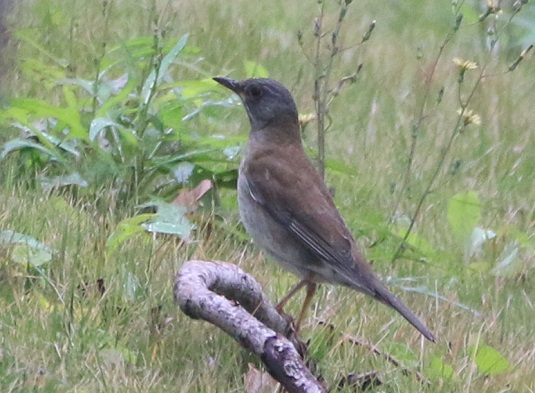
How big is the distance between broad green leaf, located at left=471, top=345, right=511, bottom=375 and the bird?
0.31m

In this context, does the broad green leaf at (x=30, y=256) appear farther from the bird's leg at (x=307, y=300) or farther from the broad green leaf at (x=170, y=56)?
the broad green leaf at (x=170, y=56)

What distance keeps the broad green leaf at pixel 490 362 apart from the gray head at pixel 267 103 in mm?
1421

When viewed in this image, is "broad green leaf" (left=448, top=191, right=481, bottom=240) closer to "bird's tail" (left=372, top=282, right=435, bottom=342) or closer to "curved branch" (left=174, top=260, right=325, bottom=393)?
"bird's tail" (left=372, top=282, right=435, bottom=342)

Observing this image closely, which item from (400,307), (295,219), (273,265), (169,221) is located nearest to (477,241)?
(273,265)

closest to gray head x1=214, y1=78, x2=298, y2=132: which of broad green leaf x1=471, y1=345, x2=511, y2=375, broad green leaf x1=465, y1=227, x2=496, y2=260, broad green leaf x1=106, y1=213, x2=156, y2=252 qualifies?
broad green leaf x1=106, y1=213, x2=156, y2=252

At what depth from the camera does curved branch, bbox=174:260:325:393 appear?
355 centimetres

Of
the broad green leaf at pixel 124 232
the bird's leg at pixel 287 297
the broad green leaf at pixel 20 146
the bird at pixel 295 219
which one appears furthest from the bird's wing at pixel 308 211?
the broad green leaf at pixel 20 146

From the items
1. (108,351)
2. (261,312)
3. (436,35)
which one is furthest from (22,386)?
(436,35)

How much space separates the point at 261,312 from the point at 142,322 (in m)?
0.41

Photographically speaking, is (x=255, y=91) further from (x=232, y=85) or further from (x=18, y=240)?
(x=18, y=240)

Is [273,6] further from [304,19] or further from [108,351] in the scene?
[108,351]

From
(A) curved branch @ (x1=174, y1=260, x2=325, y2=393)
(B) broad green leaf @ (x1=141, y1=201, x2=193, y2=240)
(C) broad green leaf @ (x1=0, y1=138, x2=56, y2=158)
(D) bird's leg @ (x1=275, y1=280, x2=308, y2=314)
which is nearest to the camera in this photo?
(A) curved branch @ (x1=174, y1=260, x2=325, y2=393)

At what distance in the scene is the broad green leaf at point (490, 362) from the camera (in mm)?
4230

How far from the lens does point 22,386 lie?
11.7 feet
